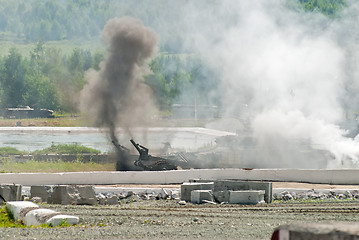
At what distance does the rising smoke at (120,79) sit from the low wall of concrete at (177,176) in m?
10.4

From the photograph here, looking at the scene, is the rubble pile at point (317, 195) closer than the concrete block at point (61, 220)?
No

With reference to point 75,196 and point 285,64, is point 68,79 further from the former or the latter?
point 75,196

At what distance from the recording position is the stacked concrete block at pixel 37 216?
46.0ft

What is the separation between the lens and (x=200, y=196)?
19516 mm

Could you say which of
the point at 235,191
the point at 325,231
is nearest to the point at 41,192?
the point at 235,191

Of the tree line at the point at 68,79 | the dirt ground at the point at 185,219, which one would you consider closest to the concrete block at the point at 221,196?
the dirt ground at the point at 185,219

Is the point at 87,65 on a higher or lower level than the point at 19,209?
higher

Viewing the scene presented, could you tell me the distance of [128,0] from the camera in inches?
3135

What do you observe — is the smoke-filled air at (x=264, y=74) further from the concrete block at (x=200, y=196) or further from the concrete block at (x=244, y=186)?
the concrete block at (x=200, y=196)

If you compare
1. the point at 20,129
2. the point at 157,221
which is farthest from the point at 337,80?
the point at 157,221

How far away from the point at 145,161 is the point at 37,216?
15429 millimetres

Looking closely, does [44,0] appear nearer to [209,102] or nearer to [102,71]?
[209,102]

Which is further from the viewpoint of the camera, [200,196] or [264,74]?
[264,74]

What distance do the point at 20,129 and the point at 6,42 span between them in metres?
97.3
